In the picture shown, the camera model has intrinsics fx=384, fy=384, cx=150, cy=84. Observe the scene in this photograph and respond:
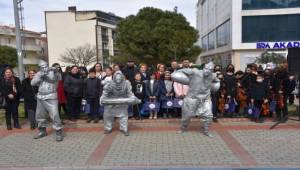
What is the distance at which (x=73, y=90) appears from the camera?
10.3 metres

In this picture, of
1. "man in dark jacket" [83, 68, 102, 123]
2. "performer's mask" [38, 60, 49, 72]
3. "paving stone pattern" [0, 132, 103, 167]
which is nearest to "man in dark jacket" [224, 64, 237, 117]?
"man in dark jacket" [83, 68, 102, 123]

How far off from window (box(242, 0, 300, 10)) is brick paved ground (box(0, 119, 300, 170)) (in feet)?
110

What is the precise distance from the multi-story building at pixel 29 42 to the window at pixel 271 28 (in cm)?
4033

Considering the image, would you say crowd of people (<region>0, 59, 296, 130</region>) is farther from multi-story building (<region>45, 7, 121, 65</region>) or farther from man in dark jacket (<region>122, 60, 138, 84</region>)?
multi-story building (<region>45, 7, 121, 65</region>)

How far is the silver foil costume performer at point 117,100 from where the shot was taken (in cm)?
886

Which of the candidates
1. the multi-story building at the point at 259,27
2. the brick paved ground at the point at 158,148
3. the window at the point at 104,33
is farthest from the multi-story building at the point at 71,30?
the brick paved ground at the point at 158,148

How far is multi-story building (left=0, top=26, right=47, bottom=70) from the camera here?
234 ft

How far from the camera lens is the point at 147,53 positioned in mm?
35812

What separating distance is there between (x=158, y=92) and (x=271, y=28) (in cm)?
3380

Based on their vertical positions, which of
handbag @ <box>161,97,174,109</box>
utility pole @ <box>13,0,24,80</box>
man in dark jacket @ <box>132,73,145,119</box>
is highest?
utility pole @ <box>13,0,24,80</box>

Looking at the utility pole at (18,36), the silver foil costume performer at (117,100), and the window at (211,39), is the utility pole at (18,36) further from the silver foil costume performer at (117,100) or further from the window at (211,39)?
the window at (211,39)

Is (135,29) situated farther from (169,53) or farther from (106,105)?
(106,105)

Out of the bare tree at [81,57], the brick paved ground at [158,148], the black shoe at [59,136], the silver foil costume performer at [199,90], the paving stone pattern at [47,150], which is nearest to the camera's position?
the brick paved ground at [158,148]

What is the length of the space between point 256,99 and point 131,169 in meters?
4.86
